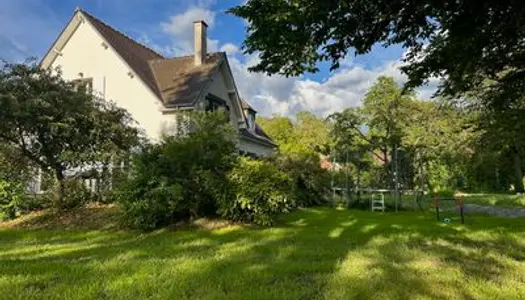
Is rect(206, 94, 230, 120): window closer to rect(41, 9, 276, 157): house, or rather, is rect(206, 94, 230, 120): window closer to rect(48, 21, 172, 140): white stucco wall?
rect(41, 9, 276, 157): house

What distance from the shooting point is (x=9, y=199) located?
1459 centimetres

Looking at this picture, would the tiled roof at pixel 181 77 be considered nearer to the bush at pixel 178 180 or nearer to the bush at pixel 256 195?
the bush at pixel 178 180

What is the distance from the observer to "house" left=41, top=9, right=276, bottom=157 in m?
19.6

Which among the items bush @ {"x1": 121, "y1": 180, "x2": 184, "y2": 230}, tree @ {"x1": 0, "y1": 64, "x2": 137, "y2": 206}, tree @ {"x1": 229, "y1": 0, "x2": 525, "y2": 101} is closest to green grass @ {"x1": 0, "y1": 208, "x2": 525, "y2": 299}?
bush @ {"x1": 121, "y1": 180, "x2": 184, "y2": 230}

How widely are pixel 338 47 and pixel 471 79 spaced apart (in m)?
2.84

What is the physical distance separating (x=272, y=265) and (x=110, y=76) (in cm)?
1636

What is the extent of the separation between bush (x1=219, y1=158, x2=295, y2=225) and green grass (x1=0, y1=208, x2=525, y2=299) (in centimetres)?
131

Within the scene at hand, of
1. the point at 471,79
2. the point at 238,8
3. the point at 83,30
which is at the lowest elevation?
the point at 471,79

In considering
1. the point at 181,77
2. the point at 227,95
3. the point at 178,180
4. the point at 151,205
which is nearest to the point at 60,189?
the point at 151,205

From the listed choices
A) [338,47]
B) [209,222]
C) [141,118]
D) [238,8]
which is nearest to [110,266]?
[238,8]

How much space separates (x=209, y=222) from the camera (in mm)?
11898

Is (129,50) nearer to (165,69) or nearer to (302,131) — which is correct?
(165,69)

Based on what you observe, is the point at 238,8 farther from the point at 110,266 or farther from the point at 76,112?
the point at 76,112

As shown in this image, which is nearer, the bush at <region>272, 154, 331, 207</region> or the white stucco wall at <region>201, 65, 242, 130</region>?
the bush at <region>272, 154, 331, 207</region>
